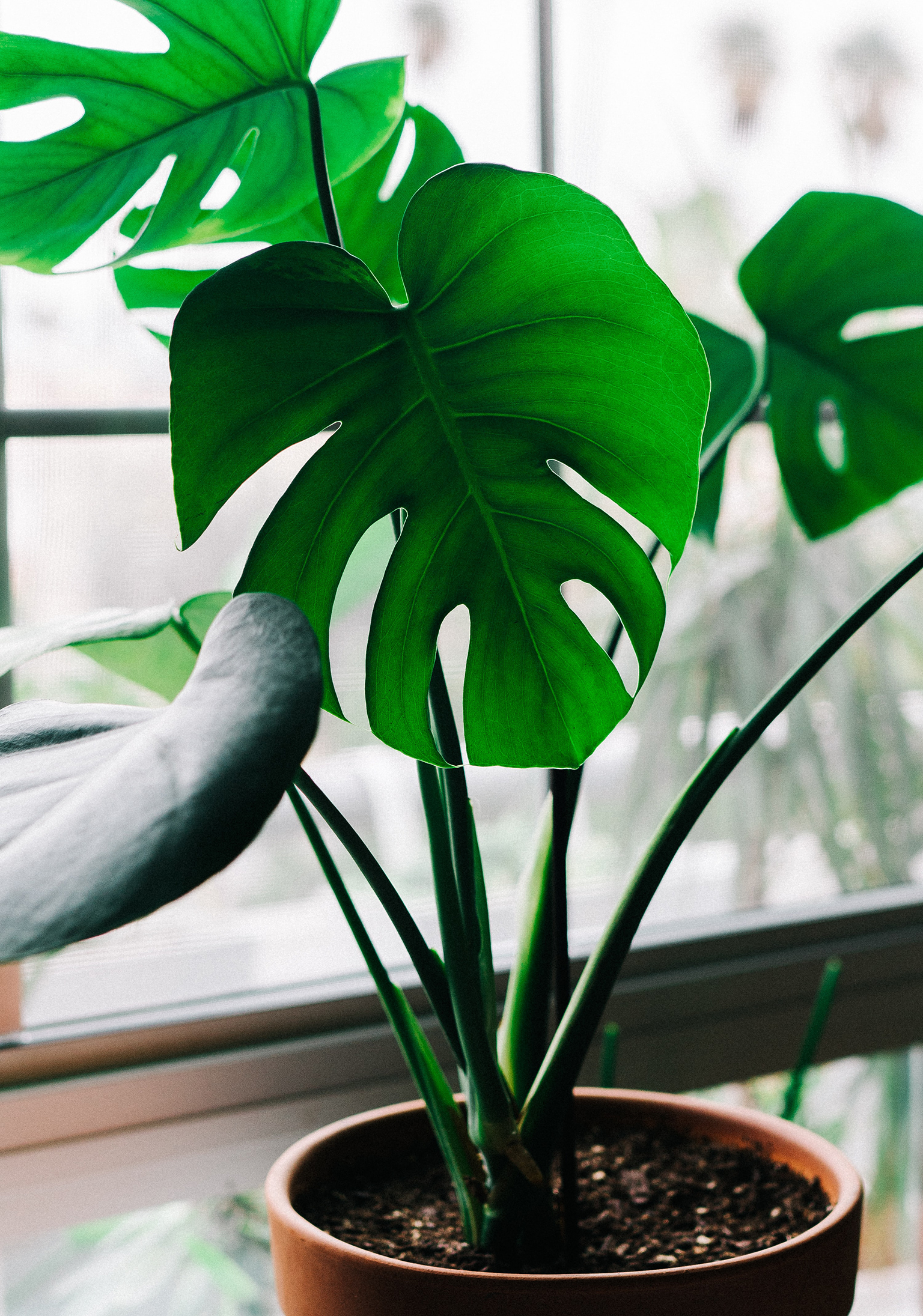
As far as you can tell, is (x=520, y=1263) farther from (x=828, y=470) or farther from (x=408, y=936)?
(x=828, y=470)

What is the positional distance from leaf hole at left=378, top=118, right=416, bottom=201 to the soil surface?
2.12 ft

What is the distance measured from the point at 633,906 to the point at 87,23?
2.73ft

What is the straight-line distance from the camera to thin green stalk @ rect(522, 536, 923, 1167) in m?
0.60

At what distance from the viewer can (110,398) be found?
3.12ft

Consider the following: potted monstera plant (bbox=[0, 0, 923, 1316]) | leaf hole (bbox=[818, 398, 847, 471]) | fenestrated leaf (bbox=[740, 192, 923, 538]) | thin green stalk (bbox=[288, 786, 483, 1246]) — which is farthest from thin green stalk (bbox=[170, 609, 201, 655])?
leaf hole (bbox=[818, 398, 847, 471])

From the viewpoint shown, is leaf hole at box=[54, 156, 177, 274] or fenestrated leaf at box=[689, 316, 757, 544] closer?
leaf hole at box=[54, 156, 177, 274]

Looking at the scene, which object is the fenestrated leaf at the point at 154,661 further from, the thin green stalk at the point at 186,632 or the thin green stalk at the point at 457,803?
the thin green stalk at the point at 457,803

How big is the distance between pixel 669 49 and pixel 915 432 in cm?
57

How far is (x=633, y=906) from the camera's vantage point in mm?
601

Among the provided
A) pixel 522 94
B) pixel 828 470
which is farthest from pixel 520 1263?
pixel 522 94

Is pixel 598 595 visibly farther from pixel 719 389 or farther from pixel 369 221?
pixel 369 221

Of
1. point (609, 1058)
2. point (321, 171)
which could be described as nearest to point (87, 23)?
point (321, 171)

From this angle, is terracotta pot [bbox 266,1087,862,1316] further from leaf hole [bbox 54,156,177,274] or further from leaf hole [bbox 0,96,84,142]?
leaf hole [bbox 0,96,84,142]

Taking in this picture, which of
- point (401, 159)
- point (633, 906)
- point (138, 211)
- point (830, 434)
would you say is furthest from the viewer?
point (830, 434)
